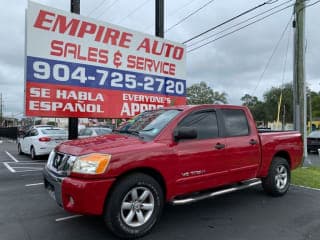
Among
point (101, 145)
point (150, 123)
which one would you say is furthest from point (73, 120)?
point (101, 145)

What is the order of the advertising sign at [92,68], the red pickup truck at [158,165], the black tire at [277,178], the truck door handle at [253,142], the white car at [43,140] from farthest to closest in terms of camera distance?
the white car at [43,140] < the advertising sign at [92,68] < the black tire at [277,178] < the truck door handle at [253,142] < the red pickup truck at [158,165]

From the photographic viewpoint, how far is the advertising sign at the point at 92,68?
29.0 feet

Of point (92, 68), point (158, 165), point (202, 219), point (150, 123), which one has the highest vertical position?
point (92, 68)

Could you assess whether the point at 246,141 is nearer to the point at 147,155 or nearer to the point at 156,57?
the point at 147,155

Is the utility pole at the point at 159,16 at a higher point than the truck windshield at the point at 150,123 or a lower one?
higher

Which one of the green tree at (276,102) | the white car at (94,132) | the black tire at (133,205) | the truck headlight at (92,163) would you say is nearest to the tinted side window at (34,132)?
the white car at (94,132)

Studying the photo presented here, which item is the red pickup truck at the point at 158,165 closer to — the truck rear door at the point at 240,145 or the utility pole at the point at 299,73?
the truck rear door at the point at 240,145

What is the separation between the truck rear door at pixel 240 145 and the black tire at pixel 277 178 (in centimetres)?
56

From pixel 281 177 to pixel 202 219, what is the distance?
2.54 meters

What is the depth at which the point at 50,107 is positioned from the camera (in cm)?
905

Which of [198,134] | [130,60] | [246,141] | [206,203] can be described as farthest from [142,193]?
[130,60]

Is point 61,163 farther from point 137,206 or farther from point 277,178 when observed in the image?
point 277,178

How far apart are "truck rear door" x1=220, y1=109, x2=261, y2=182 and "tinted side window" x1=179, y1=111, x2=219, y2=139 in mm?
245

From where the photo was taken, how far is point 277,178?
260 inches
